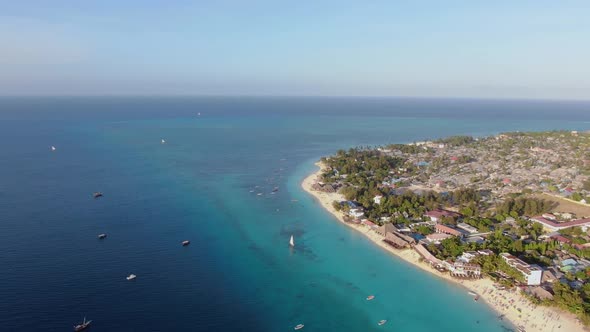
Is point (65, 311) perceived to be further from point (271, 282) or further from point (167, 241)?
point (271, 282)

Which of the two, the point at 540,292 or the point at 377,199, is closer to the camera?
the point at 540,292

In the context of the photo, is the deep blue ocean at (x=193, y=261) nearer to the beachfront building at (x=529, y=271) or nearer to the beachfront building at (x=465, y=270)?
the beachfront building at (x=465, y=270)

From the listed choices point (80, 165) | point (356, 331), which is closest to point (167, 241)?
point (356, 331)

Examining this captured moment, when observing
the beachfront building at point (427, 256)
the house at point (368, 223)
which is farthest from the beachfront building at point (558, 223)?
the house at point (368, 223)

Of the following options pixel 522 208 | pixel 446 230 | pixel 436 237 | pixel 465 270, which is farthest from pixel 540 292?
pixel 522 208

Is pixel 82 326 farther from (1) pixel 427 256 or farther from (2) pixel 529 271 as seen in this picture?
(2) pixel 529 271
